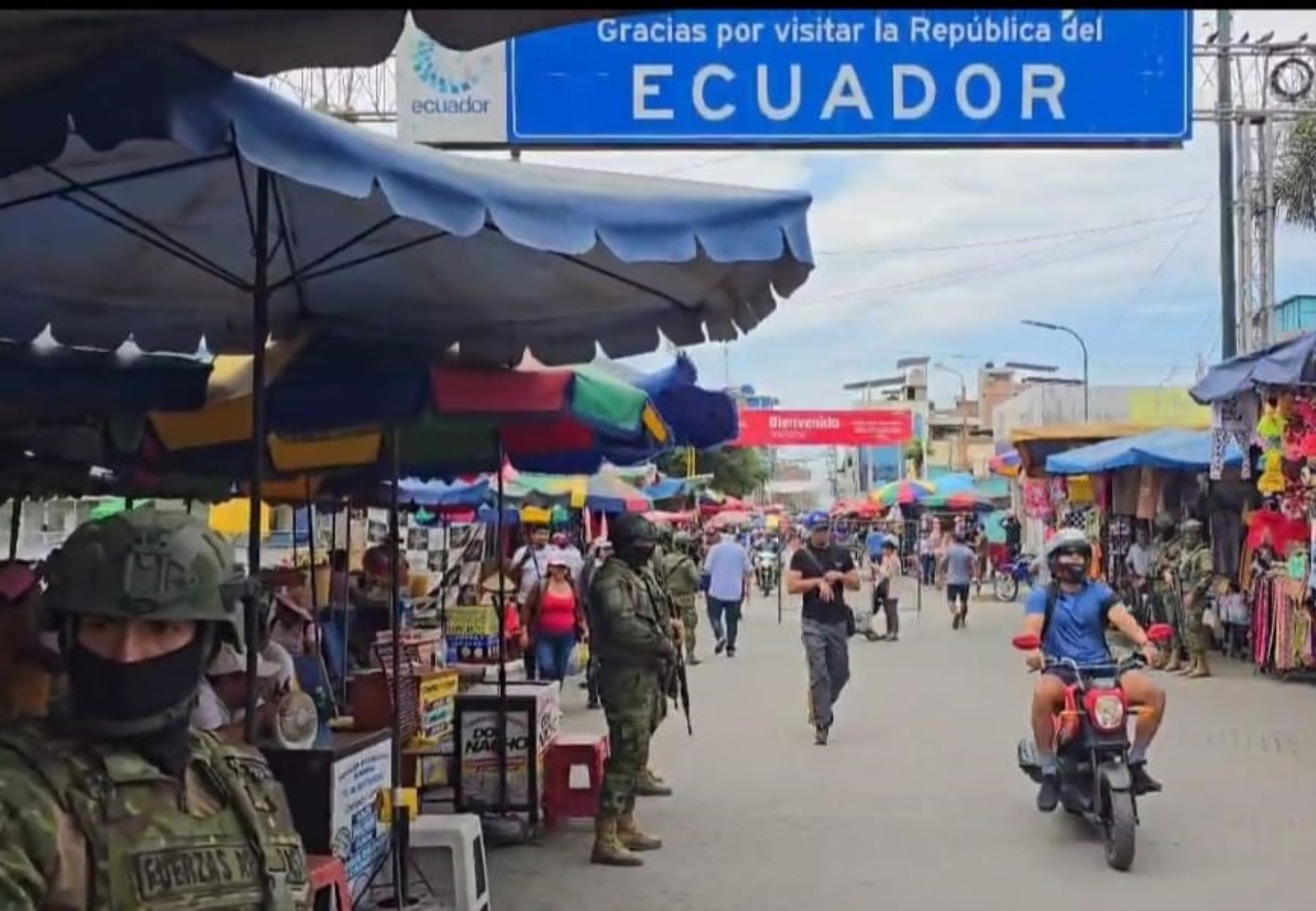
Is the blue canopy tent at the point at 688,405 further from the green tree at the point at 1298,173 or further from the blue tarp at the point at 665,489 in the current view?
the green tree at the point at 1298,173

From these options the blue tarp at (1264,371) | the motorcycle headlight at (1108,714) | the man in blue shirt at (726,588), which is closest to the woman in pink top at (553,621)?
the man in blue shirt at (726,588)

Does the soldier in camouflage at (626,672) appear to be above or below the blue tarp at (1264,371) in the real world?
below

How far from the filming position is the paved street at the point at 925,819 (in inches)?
302

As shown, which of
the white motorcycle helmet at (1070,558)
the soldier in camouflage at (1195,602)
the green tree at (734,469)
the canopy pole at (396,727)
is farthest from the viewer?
the green tree at (734,469)

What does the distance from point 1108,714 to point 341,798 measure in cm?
435

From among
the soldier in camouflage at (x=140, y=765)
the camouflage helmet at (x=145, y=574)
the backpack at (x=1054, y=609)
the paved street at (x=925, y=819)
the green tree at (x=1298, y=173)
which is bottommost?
the paved street at (x=925, y=819)

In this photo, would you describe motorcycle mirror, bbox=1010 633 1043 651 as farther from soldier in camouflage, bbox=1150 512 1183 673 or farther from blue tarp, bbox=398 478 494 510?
soldier in camouflage, bbox=1150 512 1183 673

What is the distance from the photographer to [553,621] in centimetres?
1479

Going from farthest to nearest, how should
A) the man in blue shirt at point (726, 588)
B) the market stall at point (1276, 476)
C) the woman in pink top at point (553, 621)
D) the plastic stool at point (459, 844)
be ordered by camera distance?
1. the man in blue shirt at point (726, 588)
2. the woman in pink top at point (553, 621)
3. the market stall at point (1276, 476)
4. the plastic stool at point (459, 844)

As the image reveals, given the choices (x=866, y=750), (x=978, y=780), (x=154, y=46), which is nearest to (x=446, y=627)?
(x=866, y=750)

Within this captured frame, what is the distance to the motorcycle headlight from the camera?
8320mm

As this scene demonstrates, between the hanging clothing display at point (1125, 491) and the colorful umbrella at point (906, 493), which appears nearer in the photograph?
the hanging clothing display at point (1125, 491)

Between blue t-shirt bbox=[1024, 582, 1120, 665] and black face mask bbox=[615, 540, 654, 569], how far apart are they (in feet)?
7.02

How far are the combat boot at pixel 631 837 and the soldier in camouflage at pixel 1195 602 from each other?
395 inches
